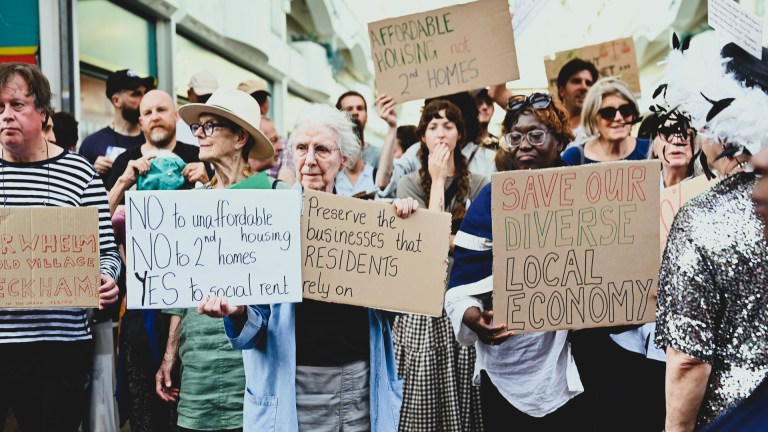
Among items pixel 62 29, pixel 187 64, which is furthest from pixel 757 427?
pixel 187 64

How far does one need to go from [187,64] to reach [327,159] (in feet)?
35.1

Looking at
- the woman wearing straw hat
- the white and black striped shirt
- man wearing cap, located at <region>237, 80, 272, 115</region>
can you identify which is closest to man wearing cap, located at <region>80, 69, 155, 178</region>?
man wearing cap, located at <region>237, 80, 272, 115</region>

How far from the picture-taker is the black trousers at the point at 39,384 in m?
4.06

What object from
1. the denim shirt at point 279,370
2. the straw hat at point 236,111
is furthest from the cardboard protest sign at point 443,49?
the denim shirt at point 279,370

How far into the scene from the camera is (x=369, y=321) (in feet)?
12.3

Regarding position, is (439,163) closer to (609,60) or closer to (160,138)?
(160,138)

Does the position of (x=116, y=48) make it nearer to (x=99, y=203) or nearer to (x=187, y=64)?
(x=187, y=64)

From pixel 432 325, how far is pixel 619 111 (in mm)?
1793

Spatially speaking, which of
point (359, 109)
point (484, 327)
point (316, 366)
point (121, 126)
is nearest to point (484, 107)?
point (359, 109)

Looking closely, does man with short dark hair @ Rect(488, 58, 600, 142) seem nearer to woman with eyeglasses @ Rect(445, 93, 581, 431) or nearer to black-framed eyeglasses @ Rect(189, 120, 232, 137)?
woman with eyeglasses @ Rect(445, 93, 581, 431)

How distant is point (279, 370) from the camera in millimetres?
3586

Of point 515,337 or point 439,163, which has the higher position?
point 439,163

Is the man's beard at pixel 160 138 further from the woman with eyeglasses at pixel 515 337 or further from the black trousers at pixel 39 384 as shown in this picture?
the woman with eyeglasses at pixel 515 337

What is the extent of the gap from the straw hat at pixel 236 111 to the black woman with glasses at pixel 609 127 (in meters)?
2.26
